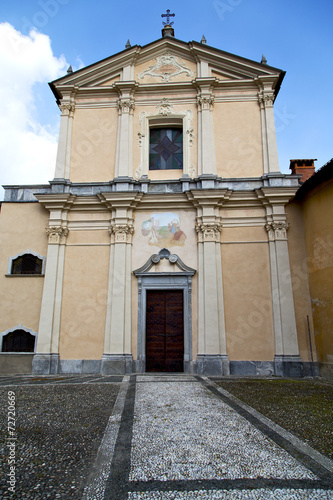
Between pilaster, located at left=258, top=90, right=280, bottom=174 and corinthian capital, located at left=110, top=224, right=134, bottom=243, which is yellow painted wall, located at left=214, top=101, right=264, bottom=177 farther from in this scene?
corinthian capital, located at left=110, top=224, right=134, bottom=243

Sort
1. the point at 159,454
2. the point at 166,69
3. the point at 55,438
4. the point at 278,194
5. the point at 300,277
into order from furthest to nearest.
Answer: the point at 166,69 < the point at 278,194 < the point at 300,277 < the point at 55,438 < the point at 159,454

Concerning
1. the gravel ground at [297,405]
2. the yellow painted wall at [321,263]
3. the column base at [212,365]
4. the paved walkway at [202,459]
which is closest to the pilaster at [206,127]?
the yellow painted wall at [321,263]

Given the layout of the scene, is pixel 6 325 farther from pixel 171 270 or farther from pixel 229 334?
pixel 229 334

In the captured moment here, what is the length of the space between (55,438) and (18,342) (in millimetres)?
8126

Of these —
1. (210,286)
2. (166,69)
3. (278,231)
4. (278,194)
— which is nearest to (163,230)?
(210,286)

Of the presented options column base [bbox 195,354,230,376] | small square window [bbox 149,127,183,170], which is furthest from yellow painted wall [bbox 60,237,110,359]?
small square window [bbox 149,127,183,170]

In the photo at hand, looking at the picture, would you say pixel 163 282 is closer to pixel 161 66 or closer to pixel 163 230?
pixel 163 230

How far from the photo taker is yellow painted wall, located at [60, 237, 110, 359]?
10.8 meters

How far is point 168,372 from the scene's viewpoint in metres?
10.6

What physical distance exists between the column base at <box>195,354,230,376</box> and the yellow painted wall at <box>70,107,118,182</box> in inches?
286

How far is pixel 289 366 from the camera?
396 inches

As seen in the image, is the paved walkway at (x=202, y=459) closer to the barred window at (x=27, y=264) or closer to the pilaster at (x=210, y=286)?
the pilaster at (x=210, y=286)

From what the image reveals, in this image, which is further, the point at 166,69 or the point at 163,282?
the point at 166,69

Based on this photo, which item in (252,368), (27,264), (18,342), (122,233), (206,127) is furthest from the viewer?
(206,127)
